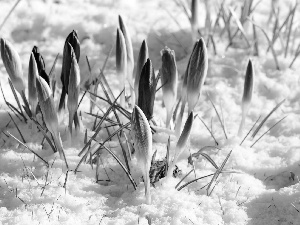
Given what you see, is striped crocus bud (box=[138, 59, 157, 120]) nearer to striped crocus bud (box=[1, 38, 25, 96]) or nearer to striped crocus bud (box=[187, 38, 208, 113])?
striped crocus bud (box=[187, 38, 208, 113])

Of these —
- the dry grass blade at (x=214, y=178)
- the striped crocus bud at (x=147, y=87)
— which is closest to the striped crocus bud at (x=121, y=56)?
the striped crocus bud at (x=147, y=87)

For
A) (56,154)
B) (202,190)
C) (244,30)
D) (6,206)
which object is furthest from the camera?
(244,30)

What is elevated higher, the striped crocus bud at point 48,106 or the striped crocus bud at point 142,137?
the striped crocus bud at point 48,106

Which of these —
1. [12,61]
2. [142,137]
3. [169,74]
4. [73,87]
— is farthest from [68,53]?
[142,137]

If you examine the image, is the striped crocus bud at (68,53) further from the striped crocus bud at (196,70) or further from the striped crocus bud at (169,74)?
the striped crocus bud at (196,70)

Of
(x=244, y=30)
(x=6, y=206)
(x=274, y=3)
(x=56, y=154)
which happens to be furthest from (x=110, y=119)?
(x=274, y=3)

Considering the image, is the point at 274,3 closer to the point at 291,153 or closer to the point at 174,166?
the point at 291,153
